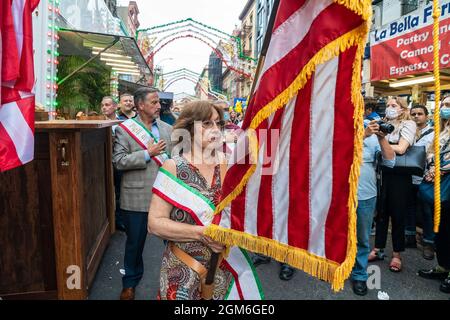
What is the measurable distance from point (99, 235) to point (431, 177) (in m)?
4.09

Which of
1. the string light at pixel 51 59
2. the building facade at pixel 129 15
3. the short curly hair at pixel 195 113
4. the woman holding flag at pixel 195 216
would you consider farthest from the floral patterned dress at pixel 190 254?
the building facade at pixel 129 15

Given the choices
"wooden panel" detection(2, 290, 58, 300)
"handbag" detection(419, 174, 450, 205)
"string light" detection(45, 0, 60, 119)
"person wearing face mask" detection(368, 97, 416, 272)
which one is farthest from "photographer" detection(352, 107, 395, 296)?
"string light" detection(45, 0, 60, 119)

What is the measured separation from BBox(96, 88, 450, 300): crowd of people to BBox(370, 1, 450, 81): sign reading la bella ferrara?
2.39 m

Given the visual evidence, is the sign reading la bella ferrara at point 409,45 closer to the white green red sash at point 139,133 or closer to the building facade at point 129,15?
the white green red sash at point 139,133

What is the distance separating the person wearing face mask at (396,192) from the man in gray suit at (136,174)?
101 inches

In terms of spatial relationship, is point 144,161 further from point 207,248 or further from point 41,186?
point 207,248

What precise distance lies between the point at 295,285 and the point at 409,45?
6428mm

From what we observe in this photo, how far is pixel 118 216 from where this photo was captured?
5.51m

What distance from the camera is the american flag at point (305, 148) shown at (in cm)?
125

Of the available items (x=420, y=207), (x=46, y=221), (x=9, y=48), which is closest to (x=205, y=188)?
(x=9, y=48)

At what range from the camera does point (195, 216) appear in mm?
1836

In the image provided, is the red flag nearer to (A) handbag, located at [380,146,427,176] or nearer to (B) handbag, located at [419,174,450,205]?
(A) handbag, located at [380,146,427,176]

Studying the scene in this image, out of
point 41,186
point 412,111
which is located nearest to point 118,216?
point 41,186

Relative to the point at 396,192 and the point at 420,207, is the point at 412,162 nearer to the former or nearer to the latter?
the point at 396,192
